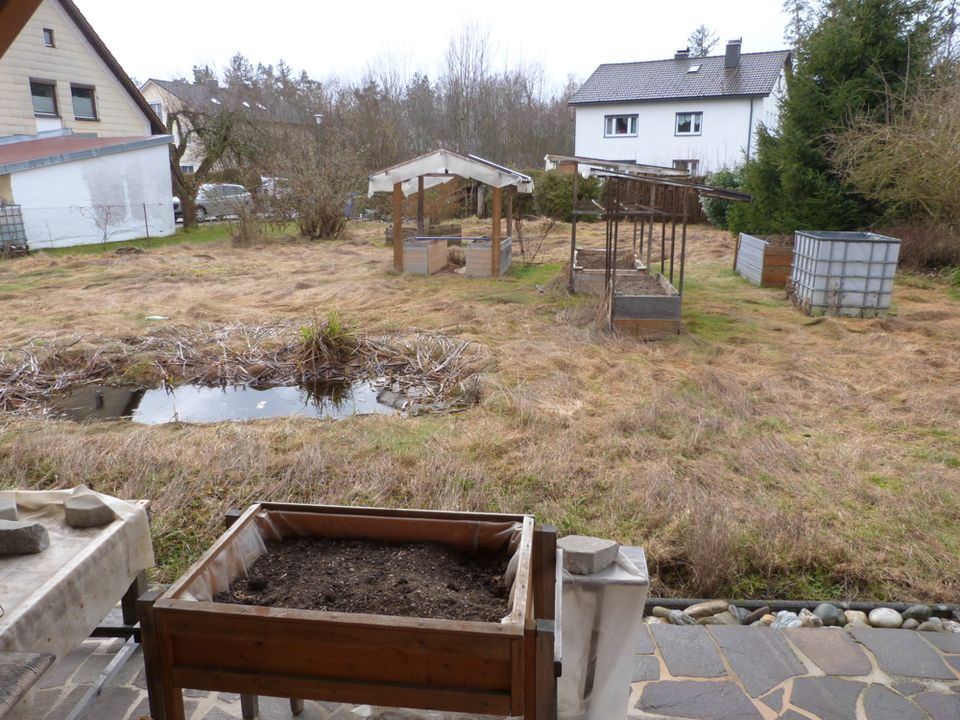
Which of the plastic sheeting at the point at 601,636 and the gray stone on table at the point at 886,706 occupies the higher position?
Result: the plastic sheeting at the point at 601,636

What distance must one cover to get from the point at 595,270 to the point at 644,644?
31.4 feet

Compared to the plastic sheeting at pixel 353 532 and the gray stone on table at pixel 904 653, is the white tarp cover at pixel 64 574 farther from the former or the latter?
the gray stone on table at pixel 904 653

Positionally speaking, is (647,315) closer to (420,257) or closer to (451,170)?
Answer: (451,170)

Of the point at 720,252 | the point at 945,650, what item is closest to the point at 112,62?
the point at 720,252

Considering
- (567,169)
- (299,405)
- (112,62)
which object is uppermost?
(112,62)

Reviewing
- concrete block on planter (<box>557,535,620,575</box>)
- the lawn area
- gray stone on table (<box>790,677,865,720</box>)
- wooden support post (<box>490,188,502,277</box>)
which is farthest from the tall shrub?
concrete block on planter (<box>557,535,620,575</box>)

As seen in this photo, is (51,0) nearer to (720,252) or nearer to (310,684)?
(720,252)

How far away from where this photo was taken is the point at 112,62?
2359 cm

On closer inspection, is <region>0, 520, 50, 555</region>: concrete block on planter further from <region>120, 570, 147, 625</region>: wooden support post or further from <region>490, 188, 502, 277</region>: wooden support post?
<region>490, 188, 502, 277</region>: wooden support post

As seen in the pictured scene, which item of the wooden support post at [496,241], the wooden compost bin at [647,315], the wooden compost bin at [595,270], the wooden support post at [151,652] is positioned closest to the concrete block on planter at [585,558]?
the wooden support post at [151,652]

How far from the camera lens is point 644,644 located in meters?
3.07

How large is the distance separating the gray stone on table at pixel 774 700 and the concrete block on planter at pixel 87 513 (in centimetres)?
245

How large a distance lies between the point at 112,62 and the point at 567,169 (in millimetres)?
15354

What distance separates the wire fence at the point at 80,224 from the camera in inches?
671
